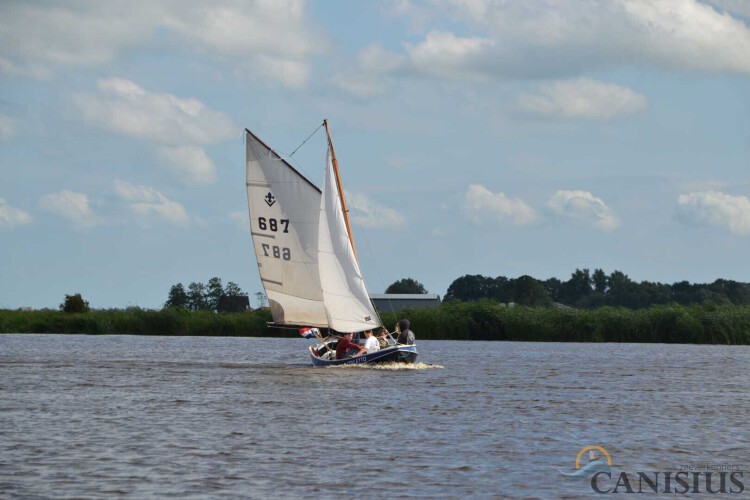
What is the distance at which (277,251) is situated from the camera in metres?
52.8

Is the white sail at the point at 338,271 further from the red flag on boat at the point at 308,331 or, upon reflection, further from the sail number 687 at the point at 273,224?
the red flag on boat at the point at 308,331

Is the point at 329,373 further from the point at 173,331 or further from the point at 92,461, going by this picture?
the point at 173,331

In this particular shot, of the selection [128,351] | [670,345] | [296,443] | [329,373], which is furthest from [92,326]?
[296,443]

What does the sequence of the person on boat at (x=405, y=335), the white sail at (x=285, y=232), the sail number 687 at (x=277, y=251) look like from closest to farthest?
the person on boat at (x=405, y=335), the white sail at (x=285, y=232), the sail number 687 at (x=277, y=251)

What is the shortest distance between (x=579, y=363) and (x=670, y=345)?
30.4 metres

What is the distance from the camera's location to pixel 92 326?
336 ft

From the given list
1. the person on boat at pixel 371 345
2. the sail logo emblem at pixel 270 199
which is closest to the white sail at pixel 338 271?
the person on boat at pixel 371 345

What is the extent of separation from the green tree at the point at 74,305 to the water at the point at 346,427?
208ft

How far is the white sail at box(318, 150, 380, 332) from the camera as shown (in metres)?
50.1

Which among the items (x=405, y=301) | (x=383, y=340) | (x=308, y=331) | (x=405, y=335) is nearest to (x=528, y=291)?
(x=405, y=301)

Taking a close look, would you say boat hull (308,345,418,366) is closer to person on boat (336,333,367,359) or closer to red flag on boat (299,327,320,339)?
person on boat (336,333,367,359)

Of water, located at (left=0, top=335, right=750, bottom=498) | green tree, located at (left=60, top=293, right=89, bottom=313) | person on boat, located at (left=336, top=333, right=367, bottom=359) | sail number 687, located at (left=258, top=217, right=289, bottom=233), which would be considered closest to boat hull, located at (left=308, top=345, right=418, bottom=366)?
person on boat, located at (left=336, top=333, right=367, bottom=359)

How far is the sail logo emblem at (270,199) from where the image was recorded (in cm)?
5250

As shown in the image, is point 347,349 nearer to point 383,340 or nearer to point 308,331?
point 383,340
